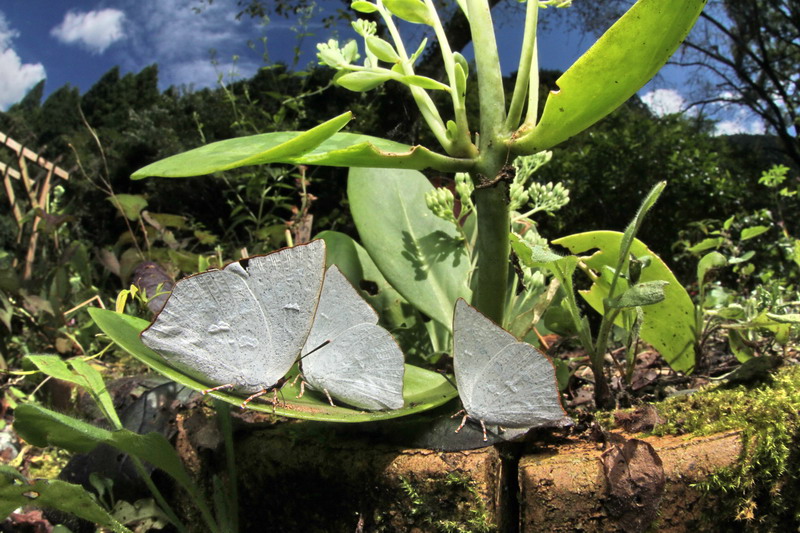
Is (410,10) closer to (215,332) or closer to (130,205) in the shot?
(215,332)

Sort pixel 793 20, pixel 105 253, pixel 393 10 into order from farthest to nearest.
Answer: pixel 793 20 → pixel 105 253 → pixel 393 10

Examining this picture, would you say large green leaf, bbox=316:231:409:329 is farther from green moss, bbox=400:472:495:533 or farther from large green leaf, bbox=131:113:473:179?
green moss, bbox=400:472:495:533

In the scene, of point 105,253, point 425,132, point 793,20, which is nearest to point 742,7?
point 793,20

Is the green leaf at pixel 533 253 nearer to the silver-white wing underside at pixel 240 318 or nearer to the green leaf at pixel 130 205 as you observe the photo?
the silver-white wing underside at pixel 240 318

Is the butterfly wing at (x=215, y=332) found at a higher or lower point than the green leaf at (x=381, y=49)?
lower

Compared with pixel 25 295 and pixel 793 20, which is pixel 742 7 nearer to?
pixel 793 20

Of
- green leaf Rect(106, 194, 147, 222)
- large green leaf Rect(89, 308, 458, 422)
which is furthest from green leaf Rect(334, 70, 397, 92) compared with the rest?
green leaf Rect(106, 194, 147, 222)

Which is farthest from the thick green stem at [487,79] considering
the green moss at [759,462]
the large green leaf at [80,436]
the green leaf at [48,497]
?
the green leaf at [48,497]
